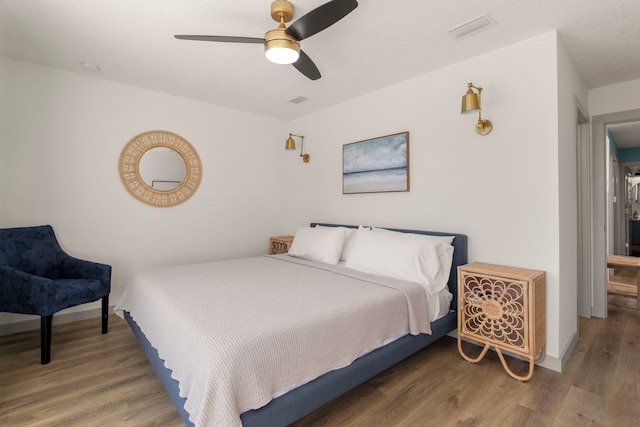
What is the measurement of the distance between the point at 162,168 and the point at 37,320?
6.22ft

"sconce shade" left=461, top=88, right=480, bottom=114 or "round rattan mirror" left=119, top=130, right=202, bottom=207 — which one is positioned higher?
"sconce shade" left=461, top=88, right=480, bottom=114

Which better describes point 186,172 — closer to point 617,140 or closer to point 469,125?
point 469,125

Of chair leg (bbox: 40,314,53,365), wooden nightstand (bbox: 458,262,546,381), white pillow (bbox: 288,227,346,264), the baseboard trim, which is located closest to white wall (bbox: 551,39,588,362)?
wooden nightstand (bbox: 458,262,546,381)

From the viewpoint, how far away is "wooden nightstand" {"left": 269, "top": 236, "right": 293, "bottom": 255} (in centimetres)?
418

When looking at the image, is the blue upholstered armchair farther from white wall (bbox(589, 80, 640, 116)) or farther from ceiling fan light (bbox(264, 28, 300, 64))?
white wall (bbox(589, 80, 640, 116))

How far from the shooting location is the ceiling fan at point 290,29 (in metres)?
1.65

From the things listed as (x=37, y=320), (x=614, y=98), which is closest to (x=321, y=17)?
(x=614, y=98)

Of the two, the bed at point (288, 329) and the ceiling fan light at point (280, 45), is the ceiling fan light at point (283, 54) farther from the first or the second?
the bed at point (288, 329)

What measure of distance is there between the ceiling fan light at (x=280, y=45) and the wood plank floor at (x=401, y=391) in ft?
7.07

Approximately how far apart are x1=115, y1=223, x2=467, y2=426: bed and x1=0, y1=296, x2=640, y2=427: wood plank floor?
199 mm

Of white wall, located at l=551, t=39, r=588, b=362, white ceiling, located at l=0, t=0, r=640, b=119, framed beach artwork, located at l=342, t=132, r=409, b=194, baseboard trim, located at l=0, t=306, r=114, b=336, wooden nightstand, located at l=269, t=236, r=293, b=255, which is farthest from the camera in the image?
wooden nightstand, located at l=269, t=236, r=293, b=255

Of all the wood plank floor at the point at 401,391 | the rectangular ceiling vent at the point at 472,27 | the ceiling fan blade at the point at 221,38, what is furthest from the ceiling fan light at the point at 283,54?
the wood plank floor at the point at 401,391

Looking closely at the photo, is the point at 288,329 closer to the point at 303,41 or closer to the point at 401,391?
the point at 401,391

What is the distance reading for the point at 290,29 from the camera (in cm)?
181
